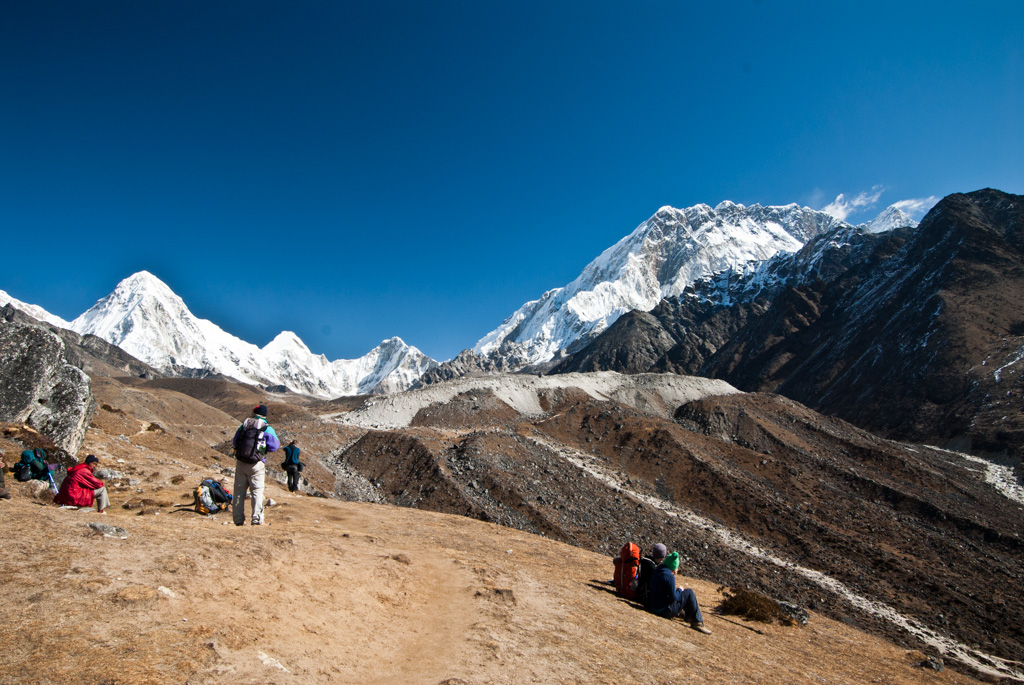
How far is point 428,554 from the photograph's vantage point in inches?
444

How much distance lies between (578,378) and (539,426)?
25.7 meters

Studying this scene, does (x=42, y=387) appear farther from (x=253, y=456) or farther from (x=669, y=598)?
(x=669, y=598)

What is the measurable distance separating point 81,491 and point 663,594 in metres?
12.6

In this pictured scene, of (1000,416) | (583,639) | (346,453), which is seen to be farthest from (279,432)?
(1000,416)

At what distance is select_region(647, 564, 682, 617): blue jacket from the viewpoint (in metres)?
9.75

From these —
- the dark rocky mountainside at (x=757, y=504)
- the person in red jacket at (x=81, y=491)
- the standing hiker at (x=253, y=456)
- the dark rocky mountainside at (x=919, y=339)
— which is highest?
the dark rocky mountainside at (x=919, y=339)

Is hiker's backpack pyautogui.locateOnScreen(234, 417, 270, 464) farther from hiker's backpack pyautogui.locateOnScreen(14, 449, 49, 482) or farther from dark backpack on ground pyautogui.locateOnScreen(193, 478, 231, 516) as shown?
hiker's backpack pyautogui.locateOnScreen(14, 449, 49, 482)

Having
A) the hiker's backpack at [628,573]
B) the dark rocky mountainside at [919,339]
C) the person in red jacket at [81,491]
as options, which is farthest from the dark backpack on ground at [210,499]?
the dark rocky mountainside at [919,339]

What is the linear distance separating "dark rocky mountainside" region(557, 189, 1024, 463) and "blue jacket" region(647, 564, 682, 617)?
7118 centimetres

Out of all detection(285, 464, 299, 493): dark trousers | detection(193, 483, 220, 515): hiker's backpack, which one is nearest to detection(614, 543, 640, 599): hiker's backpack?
detection(193, 483, 220, 515): hiker's backpack

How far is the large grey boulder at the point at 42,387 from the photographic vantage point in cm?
1662

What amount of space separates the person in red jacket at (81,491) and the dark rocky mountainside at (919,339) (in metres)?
80.7

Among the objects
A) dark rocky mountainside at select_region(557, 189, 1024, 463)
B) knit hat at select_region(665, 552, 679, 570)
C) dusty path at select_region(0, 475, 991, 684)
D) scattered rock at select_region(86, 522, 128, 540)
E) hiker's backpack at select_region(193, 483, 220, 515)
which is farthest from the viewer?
dark rocky mountainside at select_region(557, 189, 1024, 463)

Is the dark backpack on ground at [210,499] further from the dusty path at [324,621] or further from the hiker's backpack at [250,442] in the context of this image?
the hiker's backpack at [250,442]
